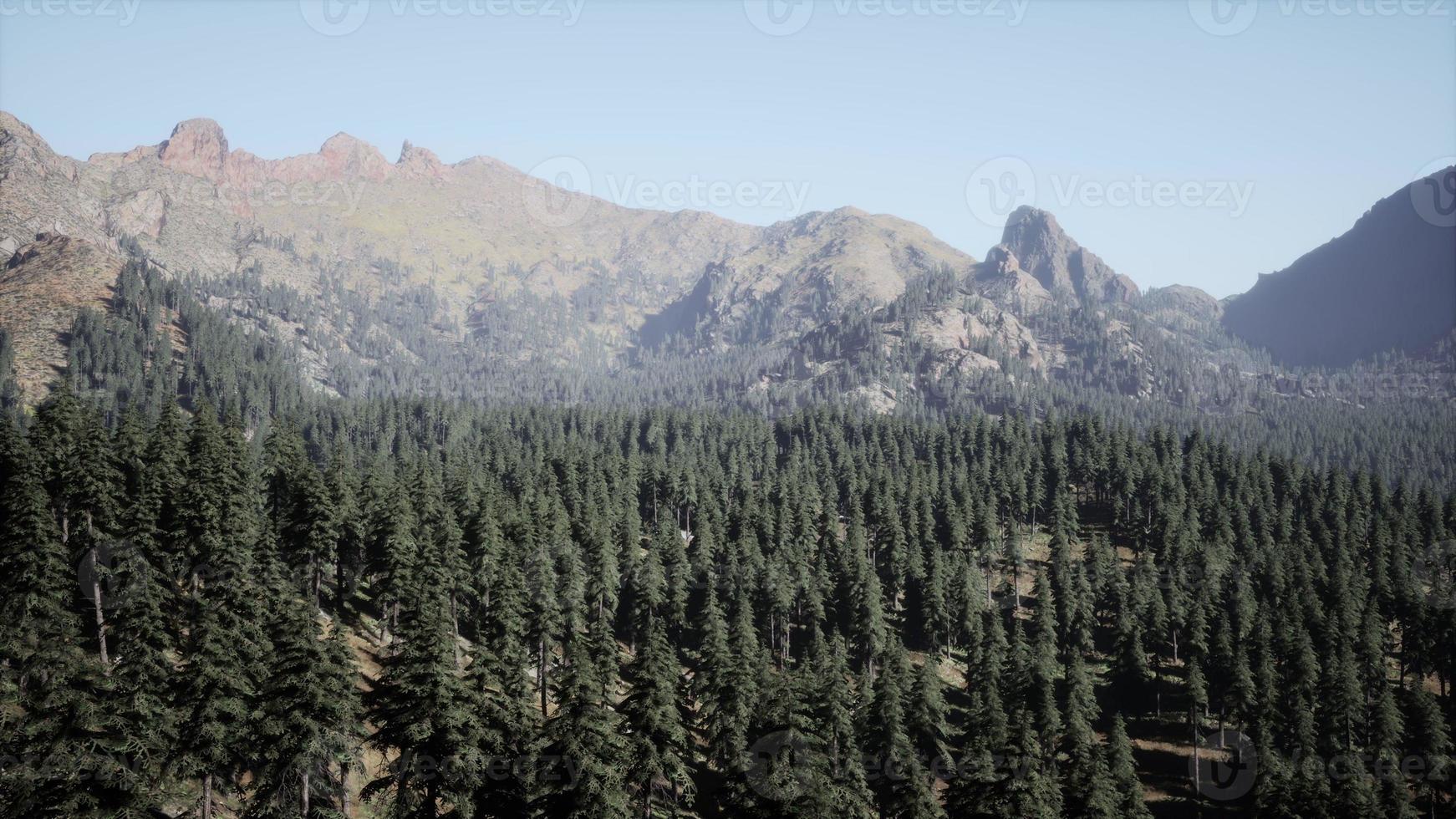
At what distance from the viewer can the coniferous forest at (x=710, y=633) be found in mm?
31016

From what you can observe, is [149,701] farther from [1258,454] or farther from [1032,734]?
[1258,454]

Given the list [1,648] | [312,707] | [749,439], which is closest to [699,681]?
[312,707]

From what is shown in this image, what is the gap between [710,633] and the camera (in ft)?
204

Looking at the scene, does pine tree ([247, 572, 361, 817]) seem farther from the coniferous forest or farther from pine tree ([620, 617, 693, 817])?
pine tree ([620, 617, 693, 817])

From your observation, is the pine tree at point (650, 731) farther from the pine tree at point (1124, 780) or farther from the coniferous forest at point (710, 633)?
the pine tree at point (1124, 780)

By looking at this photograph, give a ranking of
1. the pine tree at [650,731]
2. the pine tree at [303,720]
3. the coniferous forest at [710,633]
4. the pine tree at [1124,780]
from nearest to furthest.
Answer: the pine tree at [303,720] → the coniferous forest at [710,633] → the pine tree at [650,731] → the pine tree at [1124,780]

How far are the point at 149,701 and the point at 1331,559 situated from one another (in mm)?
114380

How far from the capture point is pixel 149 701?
31.7 metres

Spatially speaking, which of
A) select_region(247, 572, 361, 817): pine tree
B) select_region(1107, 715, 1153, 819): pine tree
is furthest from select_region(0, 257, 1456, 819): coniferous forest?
select_region(1107, 715, 1153, 819): pine tree

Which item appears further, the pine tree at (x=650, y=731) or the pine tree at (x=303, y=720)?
the pine tree at (x=650, y=731)

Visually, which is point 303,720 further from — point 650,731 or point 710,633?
point 710,633

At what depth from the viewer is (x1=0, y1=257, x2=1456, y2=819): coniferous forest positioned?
102 ft

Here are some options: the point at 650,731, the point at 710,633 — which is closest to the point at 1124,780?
the point at 710,633

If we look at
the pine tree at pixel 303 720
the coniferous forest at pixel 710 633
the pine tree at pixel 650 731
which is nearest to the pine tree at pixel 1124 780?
the coniferous forest at pixel 710 633
